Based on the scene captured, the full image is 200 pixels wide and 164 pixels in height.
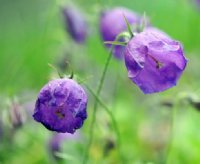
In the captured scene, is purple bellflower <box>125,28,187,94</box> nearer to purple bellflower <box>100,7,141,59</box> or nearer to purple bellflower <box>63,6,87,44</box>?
purple bellflower <box>100,7,141,59</box>

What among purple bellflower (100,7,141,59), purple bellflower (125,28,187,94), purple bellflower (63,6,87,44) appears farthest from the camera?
purple bellflower (63,6,87,44)

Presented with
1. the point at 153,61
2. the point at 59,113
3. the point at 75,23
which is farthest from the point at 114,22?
the point at 59,113

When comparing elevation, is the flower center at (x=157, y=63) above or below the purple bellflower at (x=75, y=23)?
above

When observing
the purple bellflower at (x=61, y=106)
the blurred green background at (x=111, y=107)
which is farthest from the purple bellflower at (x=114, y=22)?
the purple bellflower at (x=61, y=106)

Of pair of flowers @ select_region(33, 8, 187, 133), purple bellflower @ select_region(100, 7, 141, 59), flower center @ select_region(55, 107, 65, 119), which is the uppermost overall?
pair of flowers @ select_region(33, 8, 187, 133)

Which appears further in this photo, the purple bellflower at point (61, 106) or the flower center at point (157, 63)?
the flower center at point (157, 63)

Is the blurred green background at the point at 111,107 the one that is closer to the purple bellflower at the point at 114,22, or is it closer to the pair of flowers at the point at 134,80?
the purple bellflower at the point at 114,22

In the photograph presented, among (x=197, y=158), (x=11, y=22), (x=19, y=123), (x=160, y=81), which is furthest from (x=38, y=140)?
(x=11, y=22)

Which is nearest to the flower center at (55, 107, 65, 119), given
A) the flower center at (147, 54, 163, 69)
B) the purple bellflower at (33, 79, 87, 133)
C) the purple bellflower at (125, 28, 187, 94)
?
the purple bellflower at (33, 79, 87, 133)
